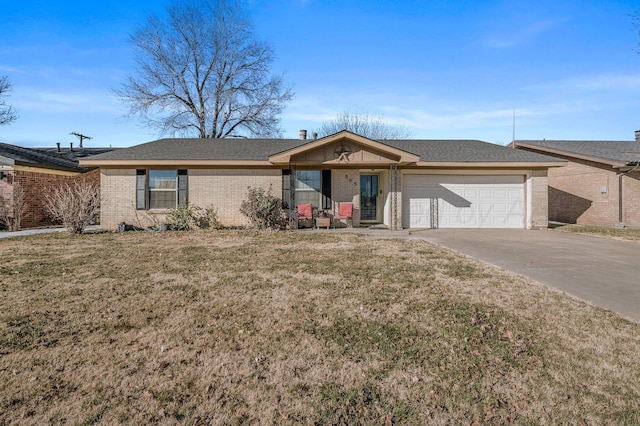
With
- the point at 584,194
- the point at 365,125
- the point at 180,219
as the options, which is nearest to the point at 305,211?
the point at 180,219

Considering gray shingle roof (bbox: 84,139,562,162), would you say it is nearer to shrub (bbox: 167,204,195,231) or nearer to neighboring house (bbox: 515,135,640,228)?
shrub (bbox: 167,204,195,231)

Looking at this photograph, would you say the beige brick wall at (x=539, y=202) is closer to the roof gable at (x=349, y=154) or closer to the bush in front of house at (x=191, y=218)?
the roof gable at (x=349, y=154)

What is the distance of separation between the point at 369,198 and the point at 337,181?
2.14 metres

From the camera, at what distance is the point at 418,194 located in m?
13.2

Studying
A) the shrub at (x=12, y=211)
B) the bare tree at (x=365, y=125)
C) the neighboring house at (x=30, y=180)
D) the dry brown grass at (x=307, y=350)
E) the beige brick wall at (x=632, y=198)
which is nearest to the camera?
the dry brown grass at (x=307, y=350)

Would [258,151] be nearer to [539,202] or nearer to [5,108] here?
[539,202]

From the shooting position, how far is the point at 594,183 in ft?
46.9

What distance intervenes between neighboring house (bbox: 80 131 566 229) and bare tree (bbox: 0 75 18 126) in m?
14.1

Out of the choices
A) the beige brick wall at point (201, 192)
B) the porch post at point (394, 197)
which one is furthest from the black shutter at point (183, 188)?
the porch post at point (394, 197)

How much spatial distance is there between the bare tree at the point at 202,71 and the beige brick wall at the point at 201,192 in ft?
40.9

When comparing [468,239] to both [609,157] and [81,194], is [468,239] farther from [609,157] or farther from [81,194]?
[81,194]

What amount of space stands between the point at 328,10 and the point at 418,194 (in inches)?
298

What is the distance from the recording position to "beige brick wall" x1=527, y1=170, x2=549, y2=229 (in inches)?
503

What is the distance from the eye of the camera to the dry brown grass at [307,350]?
88.0 inches
